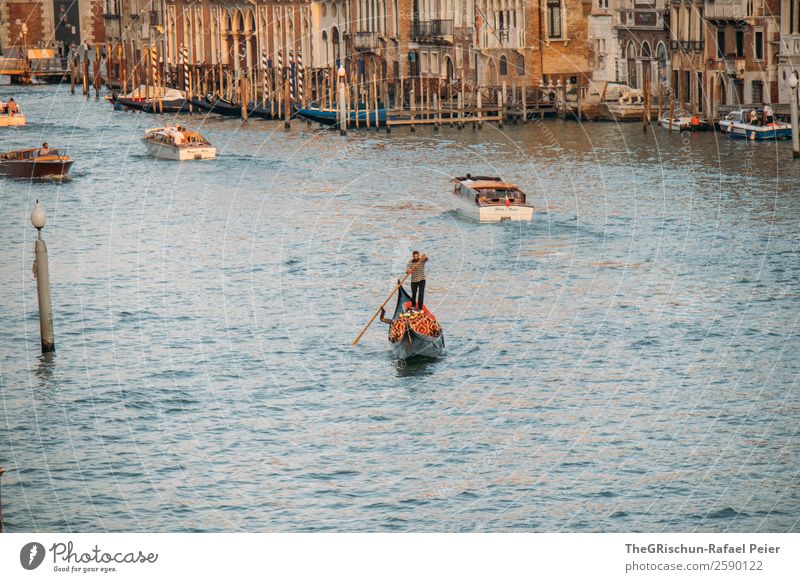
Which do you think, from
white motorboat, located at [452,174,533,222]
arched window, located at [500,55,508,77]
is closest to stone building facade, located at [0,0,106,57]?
arched window, located at [500,55,508,77]

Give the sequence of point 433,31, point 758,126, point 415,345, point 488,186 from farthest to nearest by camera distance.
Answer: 1. point 433,31
2. point 758,126
3. point 488,186
4. point 415,345

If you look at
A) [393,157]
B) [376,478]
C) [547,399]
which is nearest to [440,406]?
[547,399]

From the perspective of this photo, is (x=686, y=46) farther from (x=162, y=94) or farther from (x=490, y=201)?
(x=162, y=94)

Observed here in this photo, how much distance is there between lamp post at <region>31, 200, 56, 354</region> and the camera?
108 ft

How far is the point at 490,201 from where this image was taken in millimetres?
55094

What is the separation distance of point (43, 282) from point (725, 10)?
5123cm

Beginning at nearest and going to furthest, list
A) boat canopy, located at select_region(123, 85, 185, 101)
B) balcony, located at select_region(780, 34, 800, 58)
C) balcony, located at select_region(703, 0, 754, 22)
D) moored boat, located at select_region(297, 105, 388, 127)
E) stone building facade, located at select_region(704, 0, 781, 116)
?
balcony, located at select_region(780, 34, 800, 58)
stone building facade, located at select_region(704, 0, 781, 116)
balcony, located at select_region(703, 0, 754, 22)
moored boat, located at select_region(297, 105, 388, 127)
boat canopy, located at select_region(123, 85, 185, 101)

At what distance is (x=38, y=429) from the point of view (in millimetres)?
30797

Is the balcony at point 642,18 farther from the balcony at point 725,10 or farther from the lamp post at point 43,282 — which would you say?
the lamp post at point 43,282

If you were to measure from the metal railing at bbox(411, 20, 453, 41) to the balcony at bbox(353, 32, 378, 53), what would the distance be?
3.06 meters

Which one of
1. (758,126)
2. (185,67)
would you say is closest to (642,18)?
(758,126)

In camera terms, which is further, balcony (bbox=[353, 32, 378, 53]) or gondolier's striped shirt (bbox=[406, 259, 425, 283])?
balcony (bbox=[353, 32, 378, 53])

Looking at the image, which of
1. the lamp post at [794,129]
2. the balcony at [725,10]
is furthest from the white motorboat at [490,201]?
the balcony at [725,10]

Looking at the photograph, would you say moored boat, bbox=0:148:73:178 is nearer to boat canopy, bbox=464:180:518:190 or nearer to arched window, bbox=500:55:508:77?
boat canopy, bbox=464:180:518:190
